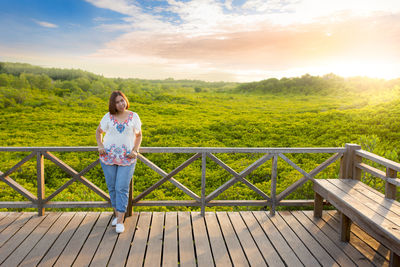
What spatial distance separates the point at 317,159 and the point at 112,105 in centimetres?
954

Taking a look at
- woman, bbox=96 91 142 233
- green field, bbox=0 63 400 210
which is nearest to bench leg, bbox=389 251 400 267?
woman, bbox=96 91 142 233

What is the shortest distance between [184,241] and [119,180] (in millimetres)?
1029

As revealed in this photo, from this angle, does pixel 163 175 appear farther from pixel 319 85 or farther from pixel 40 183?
pixel 319 85

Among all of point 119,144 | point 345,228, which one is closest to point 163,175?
point 119,144

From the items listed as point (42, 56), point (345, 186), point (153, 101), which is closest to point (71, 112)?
point (153, 101)

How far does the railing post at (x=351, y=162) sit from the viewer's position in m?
4.03

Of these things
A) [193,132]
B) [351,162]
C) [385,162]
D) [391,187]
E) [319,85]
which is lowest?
[193,132]

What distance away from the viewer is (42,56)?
3456 centimetres

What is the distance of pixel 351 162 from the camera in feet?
13.3

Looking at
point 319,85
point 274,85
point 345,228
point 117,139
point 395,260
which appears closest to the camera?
point 395,260

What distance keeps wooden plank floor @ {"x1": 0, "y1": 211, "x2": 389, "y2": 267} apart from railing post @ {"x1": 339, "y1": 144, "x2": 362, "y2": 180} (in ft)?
2.07

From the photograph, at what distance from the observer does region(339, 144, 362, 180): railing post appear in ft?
13.2

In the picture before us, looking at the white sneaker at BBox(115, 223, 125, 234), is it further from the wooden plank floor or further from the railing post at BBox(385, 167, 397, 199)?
the railing post at BBox(385, 167, 397, 199)

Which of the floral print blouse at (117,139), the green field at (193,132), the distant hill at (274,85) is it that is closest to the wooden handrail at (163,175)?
the floral print blouse at (117,139)
